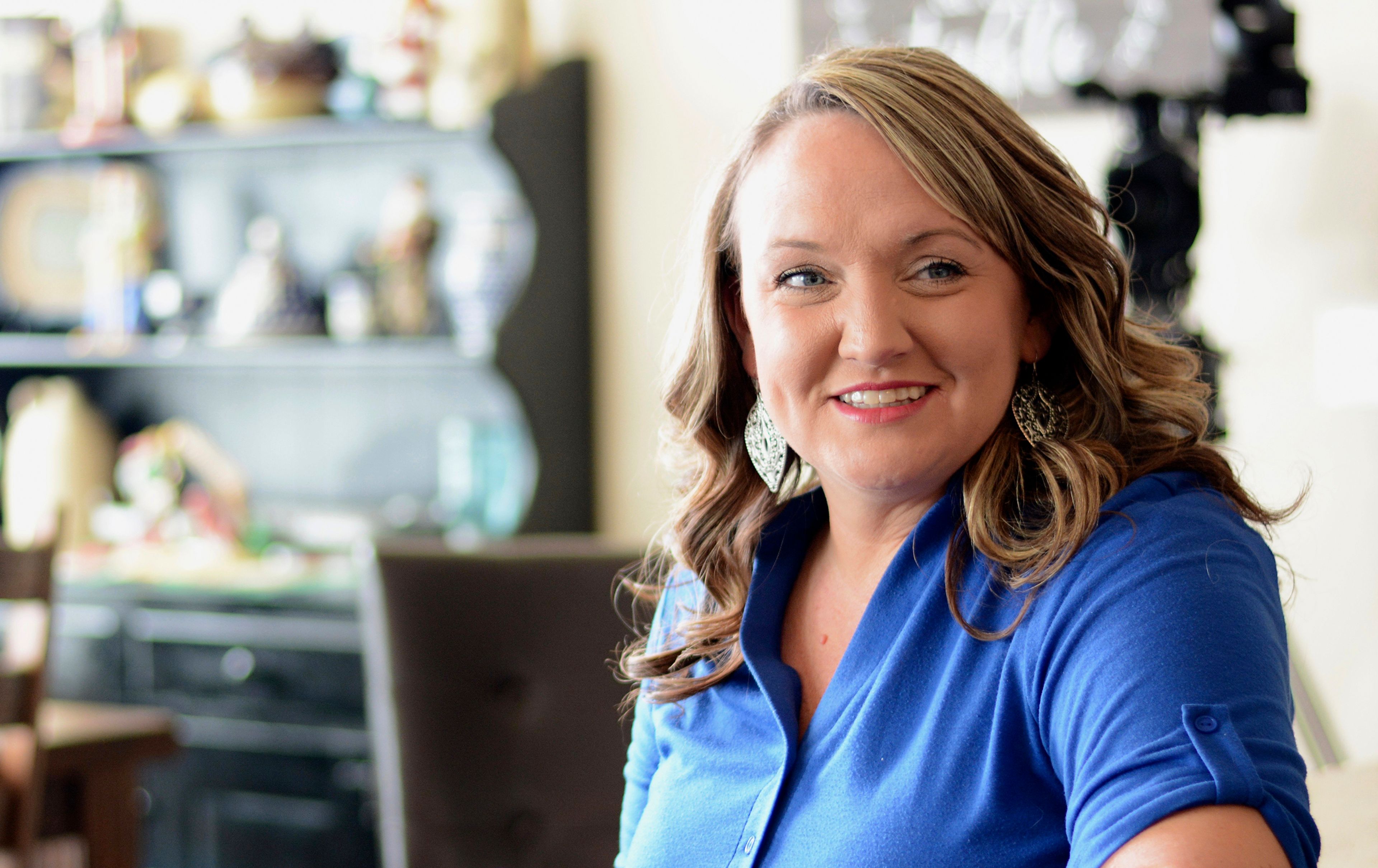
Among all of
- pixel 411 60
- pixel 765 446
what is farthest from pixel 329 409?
pixel 765 446

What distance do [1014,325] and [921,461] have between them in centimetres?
13

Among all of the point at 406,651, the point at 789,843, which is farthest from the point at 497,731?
the point at 789,843

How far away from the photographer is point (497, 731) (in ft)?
5.64

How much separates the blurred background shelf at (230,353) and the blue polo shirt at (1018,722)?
184cm

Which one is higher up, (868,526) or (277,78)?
(277,78)

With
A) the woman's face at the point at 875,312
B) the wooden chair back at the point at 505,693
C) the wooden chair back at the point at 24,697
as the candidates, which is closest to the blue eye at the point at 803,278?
the woman's face at the point at 875,312

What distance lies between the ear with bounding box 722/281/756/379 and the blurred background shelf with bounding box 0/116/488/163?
1646mm

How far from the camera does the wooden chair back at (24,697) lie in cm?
212

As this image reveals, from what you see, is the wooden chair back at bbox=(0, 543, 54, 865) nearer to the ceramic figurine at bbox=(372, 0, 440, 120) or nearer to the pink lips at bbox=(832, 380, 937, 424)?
the ceramic figurine at bbox=(372, 0, 440, 120)

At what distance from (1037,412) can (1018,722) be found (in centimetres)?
26

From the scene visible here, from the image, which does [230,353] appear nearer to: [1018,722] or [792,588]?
[792,588]

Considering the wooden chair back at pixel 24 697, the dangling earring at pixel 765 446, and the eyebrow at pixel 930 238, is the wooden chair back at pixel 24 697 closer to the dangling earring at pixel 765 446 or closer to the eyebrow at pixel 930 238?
the dangling earring at pixel 765 446

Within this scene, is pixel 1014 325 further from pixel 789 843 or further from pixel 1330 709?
pixel 1330 709

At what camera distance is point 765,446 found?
127 centimetres
